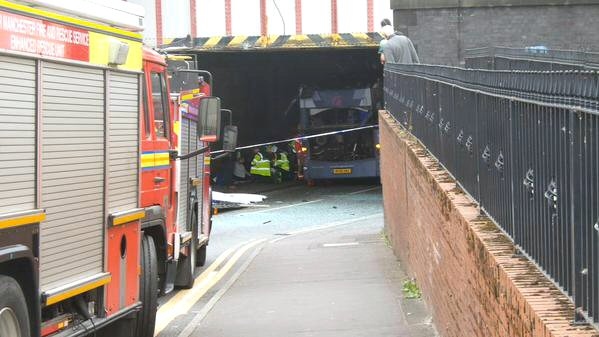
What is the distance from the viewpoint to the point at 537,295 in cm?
425

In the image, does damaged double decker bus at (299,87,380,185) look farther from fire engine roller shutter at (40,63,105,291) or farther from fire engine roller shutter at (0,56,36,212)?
Answer: fire engine roller shutter at (0,56,36,212)

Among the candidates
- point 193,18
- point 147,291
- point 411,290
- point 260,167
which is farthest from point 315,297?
point 260,167

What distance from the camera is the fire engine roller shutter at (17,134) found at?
5531mm

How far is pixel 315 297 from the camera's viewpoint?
455 inches

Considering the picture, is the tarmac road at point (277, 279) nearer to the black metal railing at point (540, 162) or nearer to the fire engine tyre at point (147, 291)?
the fire engine tyre at point (147, 291)

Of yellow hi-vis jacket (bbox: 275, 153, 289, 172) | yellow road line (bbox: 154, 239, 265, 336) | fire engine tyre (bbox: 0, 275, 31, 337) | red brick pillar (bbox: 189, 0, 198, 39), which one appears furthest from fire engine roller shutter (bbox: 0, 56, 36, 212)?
yellow hi-vis jacket (bbox: 275, 153, 289, 172)

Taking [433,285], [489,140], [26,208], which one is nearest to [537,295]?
[489,140]

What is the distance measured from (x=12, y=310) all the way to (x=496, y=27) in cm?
2029

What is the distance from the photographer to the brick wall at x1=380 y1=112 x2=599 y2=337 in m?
4.19

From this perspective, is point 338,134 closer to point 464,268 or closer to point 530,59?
point 530,59

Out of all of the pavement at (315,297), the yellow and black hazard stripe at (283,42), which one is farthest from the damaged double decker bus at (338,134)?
the pavement at (315,297)

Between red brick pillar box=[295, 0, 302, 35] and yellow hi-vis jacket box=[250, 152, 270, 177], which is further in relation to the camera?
yellow hi-vis jacket box=[250, 152, 270, 177]

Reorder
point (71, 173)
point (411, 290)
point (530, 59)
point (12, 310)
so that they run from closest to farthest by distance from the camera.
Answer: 1. point (12, 310)
2. point (71, 173)
3. point (411, 290)
4. point (530, 59)

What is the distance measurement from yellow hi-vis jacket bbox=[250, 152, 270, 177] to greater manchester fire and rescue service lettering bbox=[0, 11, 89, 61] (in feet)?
87.8
